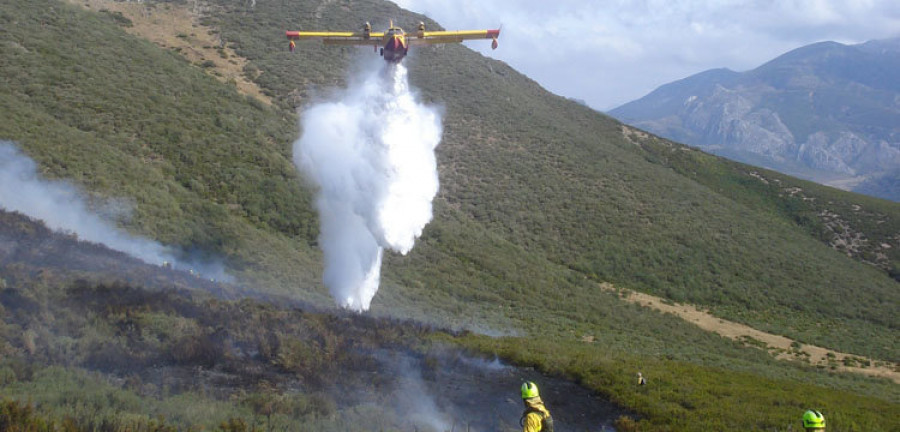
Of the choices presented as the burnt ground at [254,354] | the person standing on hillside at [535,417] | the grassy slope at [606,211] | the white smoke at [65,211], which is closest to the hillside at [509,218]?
the grassy slope at [606,211]

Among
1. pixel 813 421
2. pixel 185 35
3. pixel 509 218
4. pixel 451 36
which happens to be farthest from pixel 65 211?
pixel 185 35

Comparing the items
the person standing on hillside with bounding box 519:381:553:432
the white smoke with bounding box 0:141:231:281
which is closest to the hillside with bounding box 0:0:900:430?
the white smoke with bounding box 0:141:231:281

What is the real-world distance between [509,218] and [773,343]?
22.1m

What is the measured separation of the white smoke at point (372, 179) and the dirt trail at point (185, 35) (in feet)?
97.0

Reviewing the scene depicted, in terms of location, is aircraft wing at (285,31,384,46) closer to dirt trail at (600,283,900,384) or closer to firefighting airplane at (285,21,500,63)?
firefighting airplane at (285,21,500,63)

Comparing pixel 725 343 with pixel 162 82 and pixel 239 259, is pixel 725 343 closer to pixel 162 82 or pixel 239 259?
pixel 239 259

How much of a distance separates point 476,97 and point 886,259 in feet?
157

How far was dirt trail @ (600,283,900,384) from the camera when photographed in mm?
29484

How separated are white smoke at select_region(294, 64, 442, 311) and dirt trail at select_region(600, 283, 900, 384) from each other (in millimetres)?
20800

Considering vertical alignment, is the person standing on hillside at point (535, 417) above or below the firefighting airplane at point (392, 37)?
below

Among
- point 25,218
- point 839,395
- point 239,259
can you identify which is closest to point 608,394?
point 839,395

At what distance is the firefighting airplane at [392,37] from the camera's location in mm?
24562

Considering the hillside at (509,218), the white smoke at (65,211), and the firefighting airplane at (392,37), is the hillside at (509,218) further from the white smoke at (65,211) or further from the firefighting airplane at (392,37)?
the firefighting airplane at (392,37)

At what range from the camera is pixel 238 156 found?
3762cm
